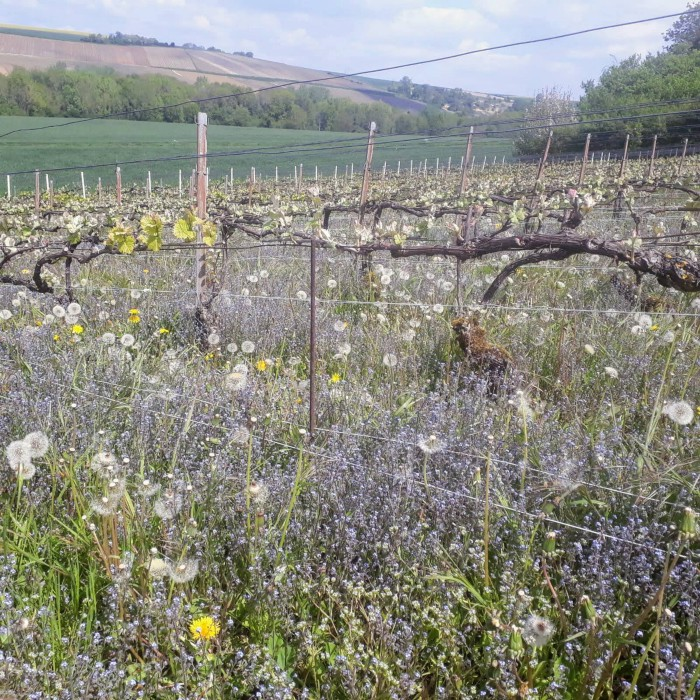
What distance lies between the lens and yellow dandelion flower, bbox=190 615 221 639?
5.19 feet

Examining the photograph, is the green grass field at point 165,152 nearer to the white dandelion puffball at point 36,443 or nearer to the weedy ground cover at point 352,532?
the weedy ground cover at point 352,532

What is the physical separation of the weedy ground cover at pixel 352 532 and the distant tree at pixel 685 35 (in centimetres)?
4930

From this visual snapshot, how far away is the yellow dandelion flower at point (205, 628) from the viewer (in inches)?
62.3

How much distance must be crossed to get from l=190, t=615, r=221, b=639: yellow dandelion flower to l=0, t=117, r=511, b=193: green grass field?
31365mm

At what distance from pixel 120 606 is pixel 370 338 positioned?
99.4 inches

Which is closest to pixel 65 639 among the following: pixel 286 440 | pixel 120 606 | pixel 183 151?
pixel 120 606

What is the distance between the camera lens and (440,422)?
8.80 feet

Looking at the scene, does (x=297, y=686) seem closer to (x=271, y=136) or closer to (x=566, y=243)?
(x=566, y=243)

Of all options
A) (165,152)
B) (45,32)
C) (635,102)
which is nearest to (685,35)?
(635,102)

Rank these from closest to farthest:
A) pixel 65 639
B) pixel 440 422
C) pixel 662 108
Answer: pixel 65 639 < pixel 440 422 < pixel 662 108

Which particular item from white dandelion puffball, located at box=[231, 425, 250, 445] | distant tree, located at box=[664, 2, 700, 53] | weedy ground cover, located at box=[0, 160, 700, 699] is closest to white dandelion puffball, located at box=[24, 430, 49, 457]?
weedy ground cover, located at box=[0, 160, 700, 699]

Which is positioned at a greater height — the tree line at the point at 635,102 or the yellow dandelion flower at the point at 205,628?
the tree line at the point at 635,102

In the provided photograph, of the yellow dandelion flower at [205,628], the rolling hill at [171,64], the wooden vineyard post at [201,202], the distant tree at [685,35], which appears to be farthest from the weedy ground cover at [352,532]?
the rolling hill at [171,64]

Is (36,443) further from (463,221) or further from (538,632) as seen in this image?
(463,221)
